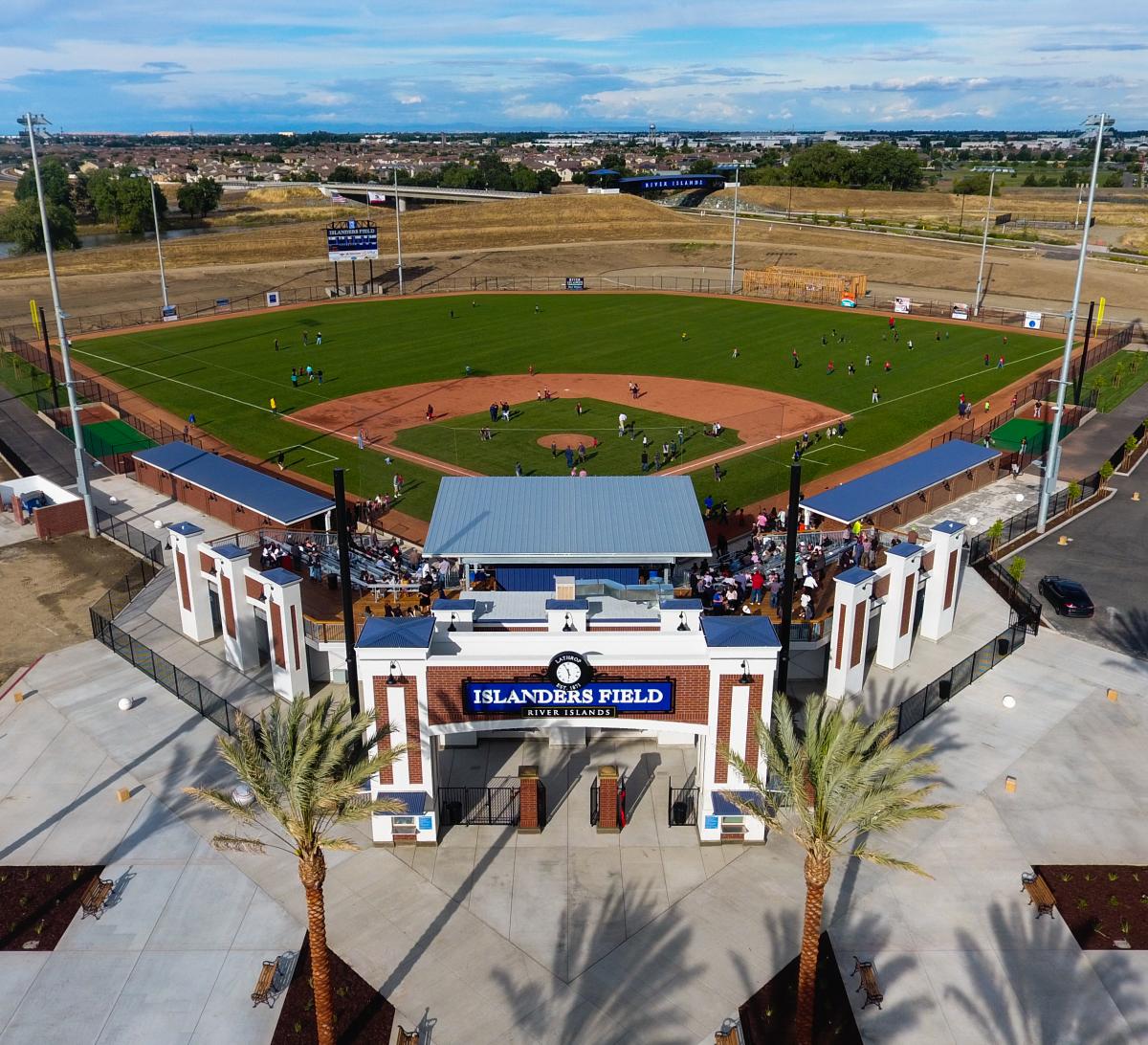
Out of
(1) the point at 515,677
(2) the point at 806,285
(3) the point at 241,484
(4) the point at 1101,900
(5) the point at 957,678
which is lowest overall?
(4) the point at 1101,900

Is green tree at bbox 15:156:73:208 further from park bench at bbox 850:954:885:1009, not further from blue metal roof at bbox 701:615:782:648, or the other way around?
park bench at bbox 850:954:885:1009

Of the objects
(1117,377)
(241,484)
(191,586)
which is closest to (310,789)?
(191,586)

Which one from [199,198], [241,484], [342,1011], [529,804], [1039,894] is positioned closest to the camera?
[342,1011]

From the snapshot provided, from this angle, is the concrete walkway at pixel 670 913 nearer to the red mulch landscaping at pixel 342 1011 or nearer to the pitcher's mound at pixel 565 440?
the red mulch landscaping at pixel 342 1011

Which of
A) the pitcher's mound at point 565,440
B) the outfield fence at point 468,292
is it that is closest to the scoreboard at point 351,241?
the outfield fence at point 468,292

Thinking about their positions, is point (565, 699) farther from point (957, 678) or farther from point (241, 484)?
point (241, 484)

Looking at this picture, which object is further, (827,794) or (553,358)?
(553,358)
